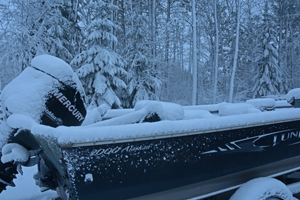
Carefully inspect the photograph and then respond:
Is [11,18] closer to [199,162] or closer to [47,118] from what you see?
[47,118]

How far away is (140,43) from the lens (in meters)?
11.0

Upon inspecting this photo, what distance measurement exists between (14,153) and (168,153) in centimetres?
146

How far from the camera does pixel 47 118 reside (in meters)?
2.09

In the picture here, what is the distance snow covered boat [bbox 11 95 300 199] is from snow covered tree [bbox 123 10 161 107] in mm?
8296

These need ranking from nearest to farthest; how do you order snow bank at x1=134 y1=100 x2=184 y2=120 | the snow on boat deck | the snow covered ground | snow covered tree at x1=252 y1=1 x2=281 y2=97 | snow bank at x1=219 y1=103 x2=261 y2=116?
the snow on boat deck < snow bank at x1=134 y1=100 x2=184 y2=120 < snow bank at x1=219 y1=103 x2=261 y2=116 < the snow covered ground < snow covered tree at x1=252 y1=1 x2=281 y2=97

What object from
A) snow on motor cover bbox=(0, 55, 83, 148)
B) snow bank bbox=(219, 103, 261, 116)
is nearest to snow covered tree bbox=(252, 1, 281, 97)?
snow bank bbox=(219, 103, 261, 116)

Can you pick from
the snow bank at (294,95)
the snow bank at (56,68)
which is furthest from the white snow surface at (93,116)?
the snow bank at (294,95)

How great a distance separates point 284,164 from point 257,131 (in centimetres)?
86

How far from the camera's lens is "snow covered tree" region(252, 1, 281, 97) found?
17.7 m

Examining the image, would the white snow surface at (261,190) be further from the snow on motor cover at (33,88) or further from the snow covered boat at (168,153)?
the snow on motor cover at (33,88)

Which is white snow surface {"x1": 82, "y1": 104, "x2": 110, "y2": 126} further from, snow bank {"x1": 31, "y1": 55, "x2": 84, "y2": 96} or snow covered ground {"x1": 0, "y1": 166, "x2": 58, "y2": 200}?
snow covered ground {"x1": 0, "y1": 166, "x2": 58, "y2": 200}

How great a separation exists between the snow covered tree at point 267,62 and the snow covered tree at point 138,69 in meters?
11.6

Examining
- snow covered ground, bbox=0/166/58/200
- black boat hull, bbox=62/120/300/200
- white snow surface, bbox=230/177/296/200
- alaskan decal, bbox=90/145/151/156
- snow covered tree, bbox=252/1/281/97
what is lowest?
snow covered ground, bbox=0/166/58/200

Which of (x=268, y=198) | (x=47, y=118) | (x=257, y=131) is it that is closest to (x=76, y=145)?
(x=47, y=118)
